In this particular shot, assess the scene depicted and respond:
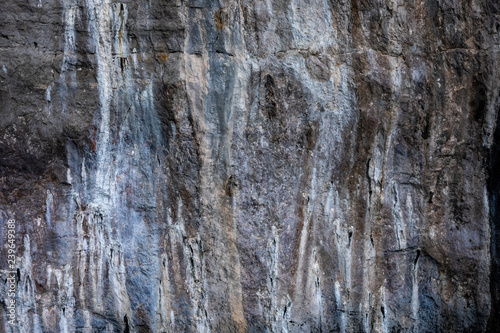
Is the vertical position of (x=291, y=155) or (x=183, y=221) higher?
(x=291, y=155)

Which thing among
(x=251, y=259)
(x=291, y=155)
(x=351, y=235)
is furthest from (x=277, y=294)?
(x=291, y=155)

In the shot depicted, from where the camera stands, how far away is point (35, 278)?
544cm

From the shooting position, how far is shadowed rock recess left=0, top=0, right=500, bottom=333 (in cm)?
512

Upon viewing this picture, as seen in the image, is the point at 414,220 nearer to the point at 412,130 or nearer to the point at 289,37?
the point at 412,130

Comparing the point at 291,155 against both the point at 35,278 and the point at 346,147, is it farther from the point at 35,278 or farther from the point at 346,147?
the point at 35,278

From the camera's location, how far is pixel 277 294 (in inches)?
216

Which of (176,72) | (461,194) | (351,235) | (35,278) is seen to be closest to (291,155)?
(351,235)

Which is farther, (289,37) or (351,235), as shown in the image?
(351,235)

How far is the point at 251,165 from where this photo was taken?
5320mm

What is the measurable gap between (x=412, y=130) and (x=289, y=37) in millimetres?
1908

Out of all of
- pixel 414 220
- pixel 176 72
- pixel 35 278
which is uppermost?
pixel 176 72

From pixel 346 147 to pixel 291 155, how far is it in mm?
698

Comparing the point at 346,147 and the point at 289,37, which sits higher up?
the point at 289,37

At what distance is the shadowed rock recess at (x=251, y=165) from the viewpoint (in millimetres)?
5125
